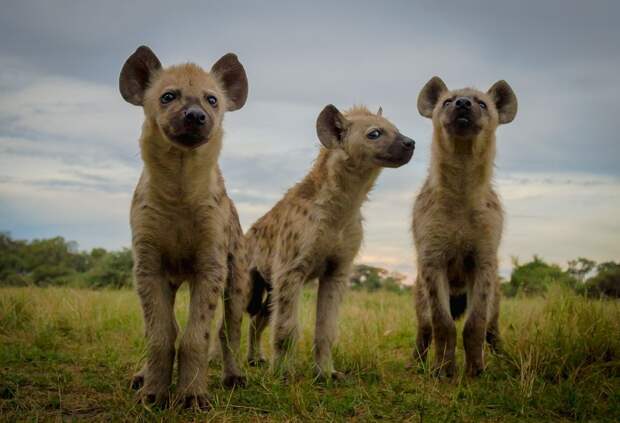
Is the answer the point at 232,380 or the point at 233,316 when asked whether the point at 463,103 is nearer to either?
the point at 233,316

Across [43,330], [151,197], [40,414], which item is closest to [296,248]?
[151,197]

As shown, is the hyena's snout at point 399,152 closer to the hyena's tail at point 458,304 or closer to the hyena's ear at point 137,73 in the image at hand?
the hyena's tail at point 458,304

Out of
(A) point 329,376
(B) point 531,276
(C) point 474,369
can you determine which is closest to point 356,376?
(A) point 329,376

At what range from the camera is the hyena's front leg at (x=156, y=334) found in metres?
3.94

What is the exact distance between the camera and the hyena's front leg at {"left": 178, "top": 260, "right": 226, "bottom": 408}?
12.7ft

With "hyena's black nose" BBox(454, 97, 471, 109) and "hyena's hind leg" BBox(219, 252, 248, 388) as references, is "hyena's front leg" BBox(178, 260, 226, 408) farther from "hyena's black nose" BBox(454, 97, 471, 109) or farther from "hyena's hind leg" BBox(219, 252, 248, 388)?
"hyena's black nose" BBox(454, 97, 471, 109)

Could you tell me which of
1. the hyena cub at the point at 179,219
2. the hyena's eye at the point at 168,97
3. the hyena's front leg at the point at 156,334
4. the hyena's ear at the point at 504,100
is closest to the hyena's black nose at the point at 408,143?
the hyena's ear at the point at 504,100

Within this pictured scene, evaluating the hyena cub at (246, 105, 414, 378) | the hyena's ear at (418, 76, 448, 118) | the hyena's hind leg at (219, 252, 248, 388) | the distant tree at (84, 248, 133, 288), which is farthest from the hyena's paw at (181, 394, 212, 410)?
the distant tree at (84, 248, 133, 288)

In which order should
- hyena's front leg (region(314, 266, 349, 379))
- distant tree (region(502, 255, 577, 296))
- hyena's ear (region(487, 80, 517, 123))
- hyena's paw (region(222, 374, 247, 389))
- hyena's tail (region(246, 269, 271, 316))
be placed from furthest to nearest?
distant tree (region(502, 255, 577, 296)), hyena's tail (region(246, 269, 271, 316)), hyena's ear (region(487, 80, 517, 123)), hyena's front leg (region(314, 266, 349, 379)), hyena's paw (region(222, 374, 247, 389))

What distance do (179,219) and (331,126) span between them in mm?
1652

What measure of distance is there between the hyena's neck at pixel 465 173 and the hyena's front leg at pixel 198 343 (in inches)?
78.8

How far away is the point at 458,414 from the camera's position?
379cm

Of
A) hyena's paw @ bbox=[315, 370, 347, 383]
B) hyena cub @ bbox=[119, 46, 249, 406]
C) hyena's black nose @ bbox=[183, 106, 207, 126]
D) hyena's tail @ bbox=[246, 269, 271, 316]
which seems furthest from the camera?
hyena's tail @ bbox=[246, 269, 271, 316]

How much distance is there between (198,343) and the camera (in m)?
3.93
